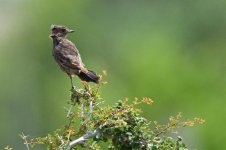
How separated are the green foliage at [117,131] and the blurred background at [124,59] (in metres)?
28.0

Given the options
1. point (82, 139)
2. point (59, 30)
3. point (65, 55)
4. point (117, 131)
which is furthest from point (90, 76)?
point (82, 139)

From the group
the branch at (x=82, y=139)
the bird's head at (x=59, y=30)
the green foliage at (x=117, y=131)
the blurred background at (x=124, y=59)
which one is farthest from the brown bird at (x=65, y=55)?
the blurred background at (x=124, y=59)

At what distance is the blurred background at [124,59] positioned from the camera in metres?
45.9

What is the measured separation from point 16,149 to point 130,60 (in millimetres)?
22061

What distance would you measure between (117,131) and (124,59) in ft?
157

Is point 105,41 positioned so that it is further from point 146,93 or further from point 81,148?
point 81,148

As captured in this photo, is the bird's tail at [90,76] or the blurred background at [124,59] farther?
the blurred background at [124,59]

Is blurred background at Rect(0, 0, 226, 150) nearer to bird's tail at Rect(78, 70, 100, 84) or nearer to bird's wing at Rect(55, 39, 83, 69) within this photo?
bird's wing at Rect(55, 39, 83, 69)

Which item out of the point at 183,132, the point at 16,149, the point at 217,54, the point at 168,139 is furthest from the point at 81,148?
the point at 217,54

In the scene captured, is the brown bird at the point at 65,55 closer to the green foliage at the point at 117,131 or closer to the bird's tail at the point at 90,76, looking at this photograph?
the bird's tail at the point at 90,76

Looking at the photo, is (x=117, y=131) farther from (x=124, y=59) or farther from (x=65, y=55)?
(x=124, y=59)

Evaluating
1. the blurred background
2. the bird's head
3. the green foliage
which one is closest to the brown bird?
the bird's head

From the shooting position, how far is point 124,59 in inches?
2304

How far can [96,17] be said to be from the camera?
63312 mm
